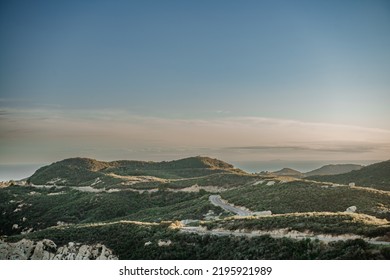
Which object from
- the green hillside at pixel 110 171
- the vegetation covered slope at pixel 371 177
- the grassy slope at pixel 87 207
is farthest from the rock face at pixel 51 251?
the green hillside at pixel 110 171

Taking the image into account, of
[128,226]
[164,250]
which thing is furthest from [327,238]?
[128,226]

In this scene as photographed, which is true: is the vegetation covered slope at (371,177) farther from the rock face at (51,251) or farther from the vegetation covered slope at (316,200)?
the rock face at (51,251)

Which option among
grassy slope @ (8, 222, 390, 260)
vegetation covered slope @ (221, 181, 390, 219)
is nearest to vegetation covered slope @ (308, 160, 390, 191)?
vegetation covered slope @ (221, 181, 390, 219)

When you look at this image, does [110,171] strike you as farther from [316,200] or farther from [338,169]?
[316,200]

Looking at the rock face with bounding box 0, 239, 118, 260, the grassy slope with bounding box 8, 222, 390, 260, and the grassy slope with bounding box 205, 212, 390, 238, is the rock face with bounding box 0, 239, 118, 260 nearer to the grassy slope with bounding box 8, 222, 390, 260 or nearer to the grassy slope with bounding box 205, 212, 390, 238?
the grassy slope with bounding box 8, 222, 390, 260

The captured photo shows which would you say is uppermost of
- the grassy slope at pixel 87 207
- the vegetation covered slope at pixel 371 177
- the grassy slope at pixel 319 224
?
the grassy slope at pixel 319 224
